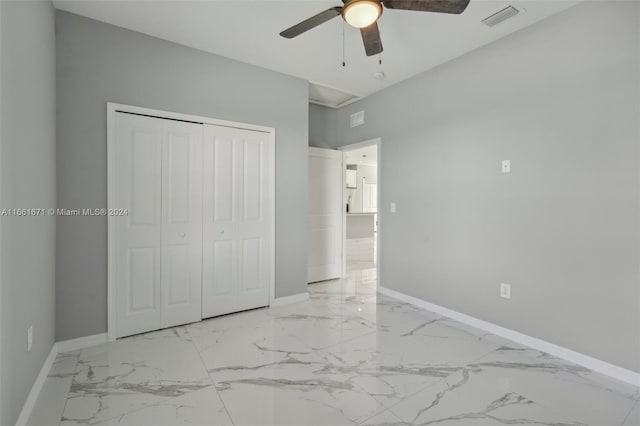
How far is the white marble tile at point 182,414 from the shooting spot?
1722mm

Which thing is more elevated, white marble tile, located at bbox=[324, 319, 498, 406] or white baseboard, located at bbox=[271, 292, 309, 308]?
white baseboard, located at bbox=[271, 292, 309, 308]

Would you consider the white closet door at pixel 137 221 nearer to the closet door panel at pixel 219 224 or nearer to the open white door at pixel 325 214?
the closet door panel at pixel 219 224

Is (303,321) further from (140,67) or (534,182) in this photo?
(140,67)

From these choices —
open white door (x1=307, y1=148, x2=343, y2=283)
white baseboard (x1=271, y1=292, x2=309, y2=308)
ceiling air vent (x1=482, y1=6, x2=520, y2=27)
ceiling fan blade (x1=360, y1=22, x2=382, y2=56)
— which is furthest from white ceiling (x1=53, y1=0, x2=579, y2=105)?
white baseboard (x1=271, y1=292, x2=309, y2=308)

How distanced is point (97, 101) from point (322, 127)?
311 cm

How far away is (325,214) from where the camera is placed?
4.89m

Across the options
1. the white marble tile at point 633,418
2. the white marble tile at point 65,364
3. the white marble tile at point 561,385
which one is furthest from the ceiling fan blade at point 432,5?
the white marble tile at point 65,364

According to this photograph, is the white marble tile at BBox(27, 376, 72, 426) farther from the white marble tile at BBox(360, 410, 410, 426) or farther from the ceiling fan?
the ceiling fan

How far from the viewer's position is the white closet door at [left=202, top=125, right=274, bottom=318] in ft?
10.7

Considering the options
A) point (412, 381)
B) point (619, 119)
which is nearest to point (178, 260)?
point (412, 381)

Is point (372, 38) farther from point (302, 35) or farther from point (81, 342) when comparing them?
point (81, 342)

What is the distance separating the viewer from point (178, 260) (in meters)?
3.09

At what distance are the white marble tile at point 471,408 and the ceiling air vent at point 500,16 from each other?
9.23 ft

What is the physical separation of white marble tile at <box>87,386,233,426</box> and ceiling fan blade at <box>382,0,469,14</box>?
2.60 m
